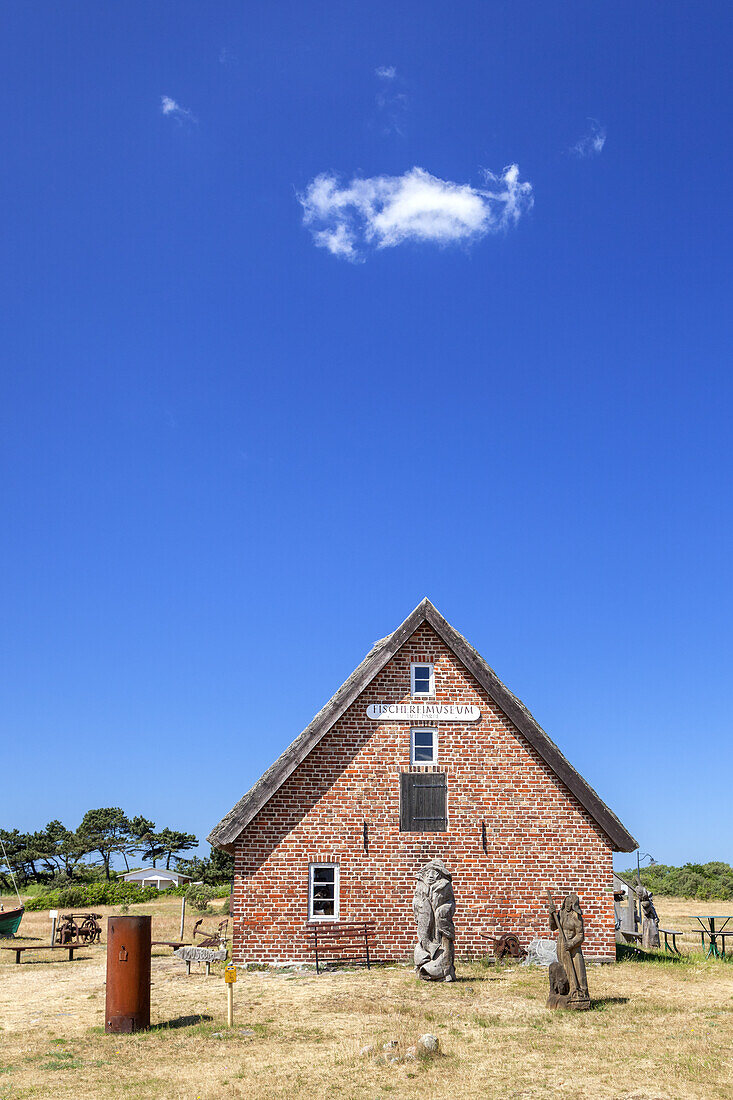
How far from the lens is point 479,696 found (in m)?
21.4

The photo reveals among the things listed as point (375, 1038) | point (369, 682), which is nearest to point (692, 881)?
point (369, 682)

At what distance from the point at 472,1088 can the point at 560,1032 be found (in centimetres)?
326

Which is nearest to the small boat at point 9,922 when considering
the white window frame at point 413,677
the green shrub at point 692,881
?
the white window frame at point 413,677

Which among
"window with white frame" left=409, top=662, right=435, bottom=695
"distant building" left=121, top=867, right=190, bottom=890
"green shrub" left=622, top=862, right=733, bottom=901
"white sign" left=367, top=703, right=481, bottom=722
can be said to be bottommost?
"distant building" left=121, top=867, right=190, bottom=890

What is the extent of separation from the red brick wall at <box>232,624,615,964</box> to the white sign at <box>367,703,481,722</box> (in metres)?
0.16

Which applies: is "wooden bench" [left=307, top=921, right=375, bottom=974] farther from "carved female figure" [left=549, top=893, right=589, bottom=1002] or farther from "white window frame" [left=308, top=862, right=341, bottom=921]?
"carved female figure" [left=549, top=893, right=589, bottom=1002]

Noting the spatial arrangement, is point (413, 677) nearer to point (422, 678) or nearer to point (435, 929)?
point (422, 678)

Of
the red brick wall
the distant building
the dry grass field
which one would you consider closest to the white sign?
the red brick wall

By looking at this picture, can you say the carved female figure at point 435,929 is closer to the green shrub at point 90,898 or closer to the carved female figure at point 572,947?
the carved female figure at point 572,947

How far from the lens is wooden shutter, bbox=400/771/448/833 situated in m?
20.5

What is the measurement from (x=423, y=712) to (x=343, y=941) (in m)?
5.25

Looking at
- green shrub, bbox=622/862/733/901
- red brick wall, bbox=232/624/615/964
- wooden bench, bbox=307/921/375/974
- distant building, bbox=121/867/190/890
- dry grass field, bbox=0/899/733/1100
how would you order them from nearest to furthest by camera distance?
dry grass field, bbox=0/899/733/1100 < wooden bench, bbox=307/921/375/974 < red brick wall, bbox=232/624/615/964 < green shrub, bbox=622/862/733/901 < distant building, bbox=121/867/190/890

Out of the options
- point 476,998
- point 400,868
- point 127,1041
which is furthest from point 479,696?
point 127,1041

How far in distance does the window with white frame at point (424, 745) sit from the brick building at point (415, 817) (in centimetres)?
2
